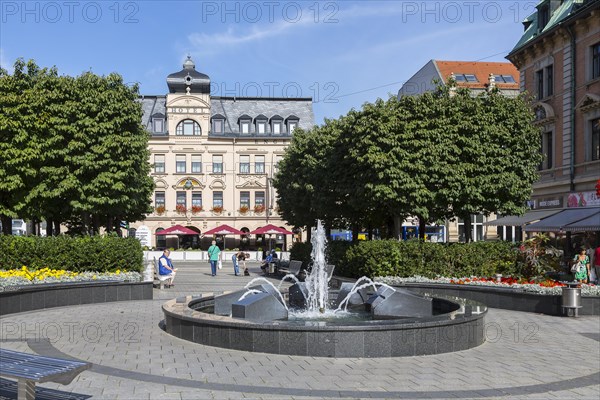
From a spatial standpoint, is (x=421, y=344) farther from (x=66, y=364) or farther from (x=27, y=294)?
(x=27, y=294)

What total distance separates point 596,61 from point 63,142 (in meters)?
24.7

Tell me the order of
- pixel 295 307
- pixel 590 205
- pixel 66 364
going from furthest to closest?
pixel 590 205 → pixel 295 307 → pixel 66 364

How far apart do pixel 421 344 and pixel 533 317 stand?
6.97 meters

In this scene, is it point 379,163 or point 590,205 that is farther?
point 590,205

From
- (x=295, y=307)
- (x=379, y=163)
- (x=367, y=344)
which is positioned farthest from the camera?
(x=379, y=163)

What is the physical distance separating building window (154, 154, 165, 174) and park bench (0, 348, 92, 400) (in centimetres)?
5855

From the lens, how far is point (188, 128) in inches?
2539

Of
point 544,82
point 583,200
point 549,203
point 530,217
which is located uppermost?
point 544,82

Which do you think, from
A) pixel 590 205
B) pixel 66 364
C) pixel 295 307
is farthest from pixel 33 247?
pixel 590 205

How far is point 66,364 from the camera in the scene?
6.61 metres

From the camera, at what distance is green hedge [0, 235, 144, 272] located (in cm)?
2120

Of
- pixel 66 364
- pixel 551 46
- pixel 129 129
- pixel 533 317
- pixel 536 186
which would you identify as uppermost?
pixel 551 46

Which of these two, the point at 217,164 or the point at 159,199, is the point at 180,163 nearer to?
the point at 217,164

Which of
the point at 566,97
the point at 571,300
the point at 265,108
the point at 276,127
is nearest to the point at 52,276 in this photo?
the point at 571,300
